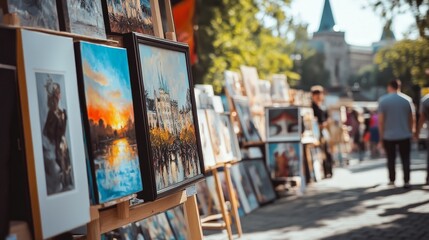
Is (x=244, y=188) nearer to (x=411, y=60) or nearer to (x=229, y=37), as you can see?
(x=229, y=37)

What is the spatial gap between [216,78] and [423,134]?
1081 cm

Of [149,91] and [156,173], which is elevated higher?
[149,91]

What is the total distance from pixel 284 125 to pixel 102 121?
756cm

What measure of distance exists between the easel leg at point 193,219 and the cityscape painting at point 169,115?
7.9 inches

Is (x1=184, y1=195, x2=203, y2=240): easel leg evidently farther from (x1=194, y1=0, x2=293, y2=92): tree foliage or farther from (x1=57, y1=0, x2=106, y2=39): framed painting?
(x1=194, y1=0, x2=293, y2=92): tree foliage

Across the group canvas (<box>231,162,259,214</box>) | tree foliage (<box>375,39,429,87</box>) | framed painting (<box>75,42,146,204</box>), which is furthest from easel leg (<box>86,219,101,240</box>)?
tree foliage (<box>375,39,429,87</box>)

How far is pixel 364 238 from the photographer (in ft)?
20.4

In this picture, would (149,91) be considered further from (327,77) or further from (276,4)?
(327,77)

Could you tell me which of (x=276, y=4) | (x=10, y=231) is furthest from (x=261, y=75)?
(x=10, y=231)

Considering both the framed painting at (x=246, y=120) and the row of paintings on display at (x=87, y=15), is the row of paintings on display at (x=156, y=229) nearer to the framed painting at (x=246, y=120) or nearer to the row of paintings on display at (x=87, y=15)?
the row of paintings on display at (x=87, y=15)

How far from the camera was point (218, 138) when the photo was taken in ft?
20.8

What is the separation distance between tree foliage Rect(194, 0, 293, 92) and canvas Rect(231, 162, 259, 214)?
454cm

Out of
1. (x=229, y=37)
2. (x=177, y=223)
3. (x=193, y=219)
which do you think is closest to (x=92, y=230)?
(x=193, y=219)

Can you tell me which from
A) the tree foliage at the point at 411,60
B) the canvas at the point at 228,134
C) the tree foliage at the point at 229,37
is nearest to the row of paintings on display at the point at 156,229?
the canvas at the point at 228,134
